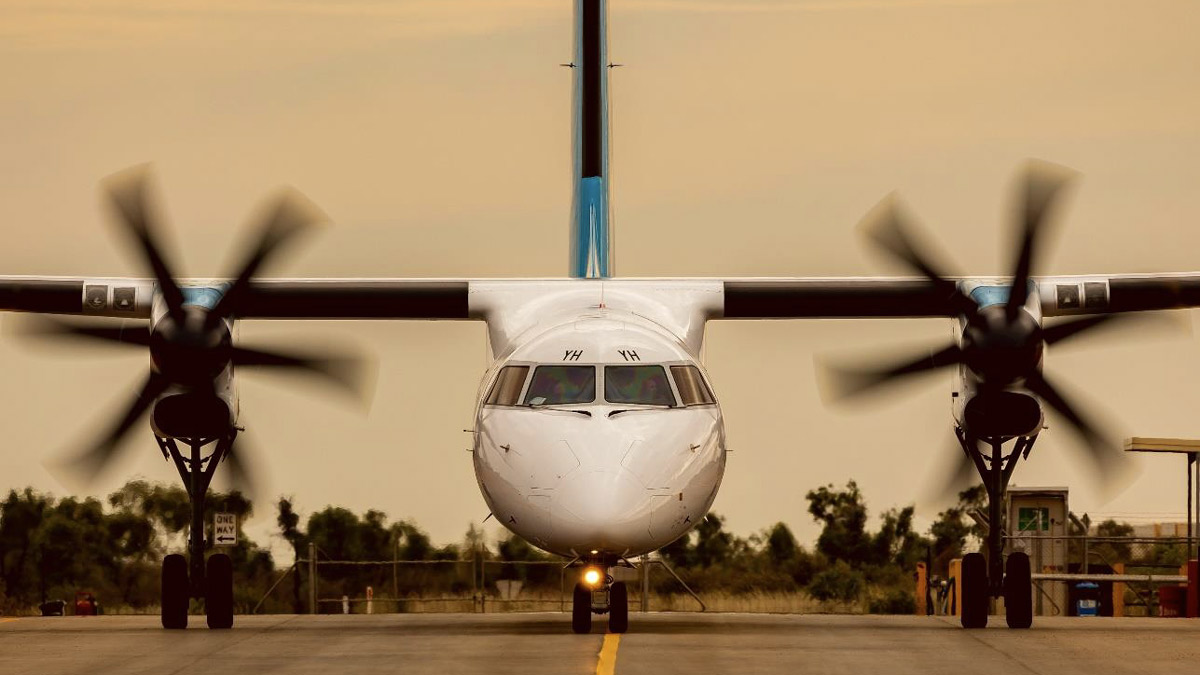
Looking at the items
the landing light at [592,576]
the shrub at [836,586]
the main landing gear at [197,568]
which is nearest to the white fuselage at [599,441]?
the landing light at [592,576]

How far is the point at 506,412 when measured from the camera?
22.6 metres

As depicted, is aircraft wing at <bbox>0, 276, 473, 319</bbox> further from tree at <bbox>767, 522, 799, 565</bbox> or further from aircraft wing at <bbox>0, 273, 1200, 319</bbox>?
tree at <bbox>767, 522, 799, 565</bbox>

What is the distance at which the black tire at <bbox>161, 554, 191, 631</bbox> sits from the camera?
26.4 m

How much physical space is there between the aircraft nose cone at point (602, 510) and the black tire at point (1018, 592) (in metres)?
6.70

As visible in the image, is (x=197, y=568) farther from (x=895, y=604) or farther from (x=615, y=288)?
(x=895, y=604)

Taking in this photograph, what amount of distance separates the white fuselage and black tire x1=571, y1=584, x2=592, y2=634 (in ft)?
3.97

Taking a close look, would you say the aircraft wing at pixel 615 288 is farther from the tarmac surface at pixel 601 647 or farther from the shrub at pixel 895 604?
the shrub at pixel 895 604

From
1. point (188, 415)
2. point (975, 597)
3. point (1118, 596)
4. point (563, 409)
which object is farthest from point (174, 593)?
point (1118, 596)

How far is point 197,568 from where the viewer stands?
26.8 meters

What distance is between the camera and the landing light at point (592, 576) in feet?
73.3

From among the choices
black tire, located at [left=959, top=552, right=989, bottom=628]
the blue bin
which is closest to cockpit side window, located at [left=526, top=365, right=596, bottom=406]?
black tire, located at [left=959, top=552, right=989, bottom=628]

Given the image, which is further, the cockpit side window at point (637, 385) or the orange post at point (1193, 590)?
the orange post at point (1193, 590)

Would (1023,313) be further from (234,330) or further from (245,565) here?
(245,565)

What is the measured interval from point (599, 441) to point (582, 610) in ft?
8.42
